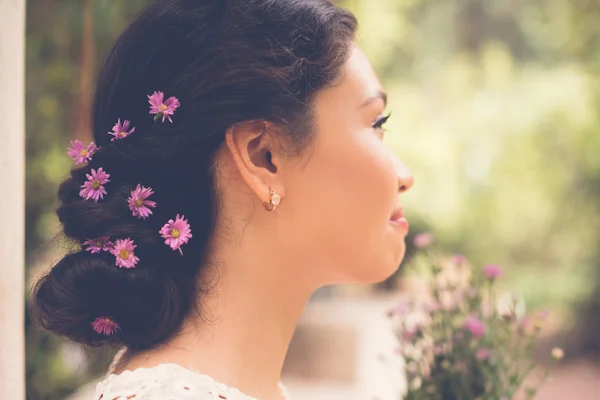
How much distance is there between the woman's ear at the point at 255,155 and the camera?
1.29m

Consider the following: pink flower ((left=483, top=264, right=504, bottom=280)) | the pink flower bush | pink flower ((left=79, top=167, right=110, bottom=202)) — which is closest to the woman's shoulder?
pink flower ((left=79, top=167, right=110, bottom=202))

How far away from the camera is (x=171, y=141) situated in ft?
4.10

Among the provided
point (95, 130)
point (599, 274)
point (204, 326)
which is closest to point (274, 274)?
point (204, 326)

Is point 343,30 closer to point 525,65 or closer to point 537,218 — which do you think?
point 537,218

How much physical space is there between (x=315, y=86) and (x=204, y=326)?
1.62 feet

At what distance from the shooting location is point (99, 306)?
125cm

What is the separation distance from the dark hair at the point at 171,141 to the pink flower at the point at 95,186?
0.01 meters

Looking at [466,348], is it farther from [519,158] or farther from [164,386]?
[519,158]

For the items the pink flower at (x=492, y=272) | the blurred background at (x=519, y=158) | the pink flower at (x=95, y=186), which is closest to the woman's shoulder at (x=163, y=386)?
the pink flower at (x=95, y=186)

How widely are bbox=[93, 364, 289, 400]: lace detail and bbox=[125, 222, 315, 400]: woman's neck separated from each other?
5 cm

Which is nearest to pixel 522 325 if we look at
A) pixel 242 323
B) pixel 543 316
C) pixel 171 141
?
pixel 543 316

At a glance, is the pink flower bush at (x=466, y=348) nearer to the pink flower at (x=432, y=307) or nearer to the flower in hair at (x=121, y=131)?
the pink flower at (x=432, y=307)
